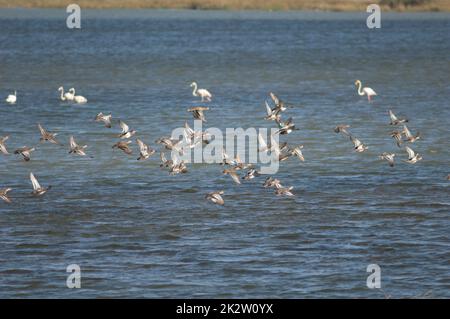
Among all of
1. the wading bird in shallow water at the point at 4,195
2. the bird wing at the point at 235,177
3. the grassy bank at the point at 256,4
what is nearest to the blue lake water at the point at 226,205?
the wading bird in shallow water at the point at 4,195

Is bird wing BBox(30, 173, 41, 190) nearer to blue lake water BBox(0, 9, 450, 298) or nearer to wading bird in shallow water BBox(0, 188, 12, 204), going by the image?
blue lake water BBox(0, 9, 450, 298)

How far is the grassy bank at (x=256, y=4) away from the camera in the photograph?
120 m

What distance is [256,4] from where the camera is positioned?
13275 cm

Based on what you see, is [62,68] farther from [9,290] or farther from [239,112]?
[9,290]

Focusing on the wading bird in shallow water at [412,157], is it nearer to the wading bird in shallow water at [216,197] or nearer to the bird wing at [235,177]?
the bird wing at [235,177]

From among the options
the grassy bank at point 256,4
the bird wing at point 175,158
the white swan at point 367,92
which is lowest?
the grassy bank at point 256,4

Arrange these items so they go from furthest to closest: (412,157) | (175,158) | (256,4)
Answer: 1. (256,4)
2. (175,158)
3. (412,157)

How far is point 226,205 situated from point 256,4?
371ft

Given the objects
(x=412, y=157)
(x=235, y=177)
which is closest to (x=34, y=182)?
(x=235, y=177)

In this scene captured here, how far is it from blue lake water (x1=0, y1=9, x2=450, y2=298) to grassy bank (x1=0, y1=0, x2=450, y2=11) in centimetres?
6981

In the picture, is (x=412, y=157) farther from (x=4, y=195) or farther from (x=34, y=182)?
(x=4, y=195)

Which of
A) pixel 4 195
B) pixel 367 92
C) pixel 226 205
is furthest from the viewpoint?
pixel 367 92

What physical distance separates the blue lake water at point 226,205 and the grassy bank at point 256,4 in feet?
229

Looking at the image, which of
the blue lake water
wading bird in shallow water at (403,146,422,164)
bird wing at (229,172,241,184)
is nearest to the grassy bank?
the blue lake water
